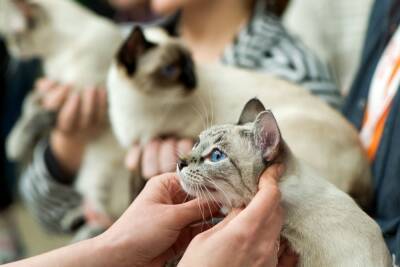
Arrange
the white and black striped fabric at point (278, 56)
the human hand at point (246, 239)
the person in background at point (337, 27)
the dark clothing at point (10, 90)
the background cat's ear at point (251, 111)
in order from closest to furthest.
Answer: the human hand at point (246, 239), the background cat's ear at point (251, 111), the white and black striped fabric at point (278, 56), the dark clothing at point (10, 90), the person in background at point (337, 27)

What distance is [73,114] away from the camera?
129 cm

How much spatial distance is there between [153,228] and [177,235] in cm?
4

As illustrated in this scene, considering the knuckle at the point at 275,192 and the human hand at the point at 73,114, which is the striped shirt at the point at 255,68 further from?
the knuckle at the point at 275,192

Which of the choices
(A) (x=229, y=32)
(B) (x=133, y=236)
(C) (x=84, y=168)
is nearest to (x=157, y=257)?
(B) (x=133, y=236)

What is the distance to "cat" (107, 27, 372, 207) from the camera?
0.92m

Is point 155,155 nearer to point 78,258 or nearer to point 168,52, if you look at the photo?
point 168,52

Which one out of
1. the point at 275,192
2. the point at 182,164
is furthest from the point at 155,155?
the point at 275,192

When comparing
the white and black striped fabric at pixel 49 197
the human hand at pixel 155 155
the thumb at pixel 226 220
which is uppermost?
the thumb at pixel 226 220

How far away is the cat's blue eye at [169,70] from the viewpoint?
1.09m

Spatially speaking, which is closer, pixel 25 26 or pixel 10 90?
pixel 25 26

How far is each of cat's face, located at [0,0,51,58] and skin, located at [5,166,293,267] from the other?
0.79m

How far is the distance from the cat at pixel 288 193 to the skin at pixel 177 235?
0.8 inches

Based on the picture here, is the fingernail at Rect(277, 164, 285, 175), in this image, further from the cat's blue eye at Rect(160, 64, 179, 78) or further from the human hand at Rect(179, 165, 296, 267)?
the cat's blue eye at Rect(160, 64, 179, 78)

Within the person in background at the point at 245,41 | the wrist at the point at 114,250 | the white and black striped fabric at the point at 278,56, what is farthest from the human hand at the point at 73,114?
the wrist at the point at 114,250
